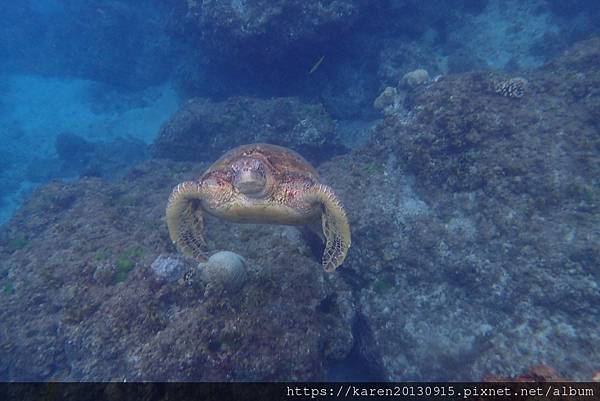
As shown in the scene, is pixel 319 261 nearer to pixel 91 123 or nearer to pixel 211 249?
pixel 211 249

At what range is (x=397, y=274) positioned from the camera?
741 centimetres

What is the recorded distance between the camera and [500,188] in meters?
6.98

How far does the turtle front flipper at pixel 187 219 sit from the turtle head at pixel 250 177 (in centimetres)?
85

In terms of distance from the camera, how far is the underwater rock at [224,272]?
5.65m

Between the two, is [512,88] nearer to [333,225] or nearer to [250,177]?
[333,225]

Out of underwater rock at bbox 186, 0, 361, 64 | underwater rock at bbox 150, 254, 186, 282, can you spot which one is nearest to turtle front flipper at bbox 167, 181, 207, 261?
underwater rock at bbox 150, 254, 186, 282

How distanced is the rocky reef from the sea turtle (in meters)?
0.89

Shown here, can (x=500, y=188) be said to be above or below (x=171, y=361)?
above

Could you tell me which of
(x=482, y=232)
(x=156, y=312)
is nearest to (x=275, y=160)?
(x=156, y=312)

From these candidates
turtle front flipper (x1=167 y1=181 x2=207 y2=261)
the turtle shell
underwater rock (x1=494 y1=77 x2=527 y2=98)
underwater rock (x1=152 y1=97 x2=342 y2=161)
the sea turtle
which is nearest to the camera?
the sea turtle

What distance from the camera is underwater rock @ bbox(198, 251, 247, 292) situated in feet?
18.5

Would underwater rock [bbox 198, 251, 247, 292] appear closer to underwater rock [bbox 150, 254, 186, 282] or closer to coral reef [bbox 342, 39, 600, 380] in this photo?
underwater rock [bbox 150, 254, 186, 282]

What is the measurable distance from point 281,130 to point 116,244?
7.65 meters

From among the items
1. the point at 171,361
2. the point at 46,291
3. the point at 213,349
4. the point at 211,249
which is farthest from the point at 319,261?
the point at 46,291
